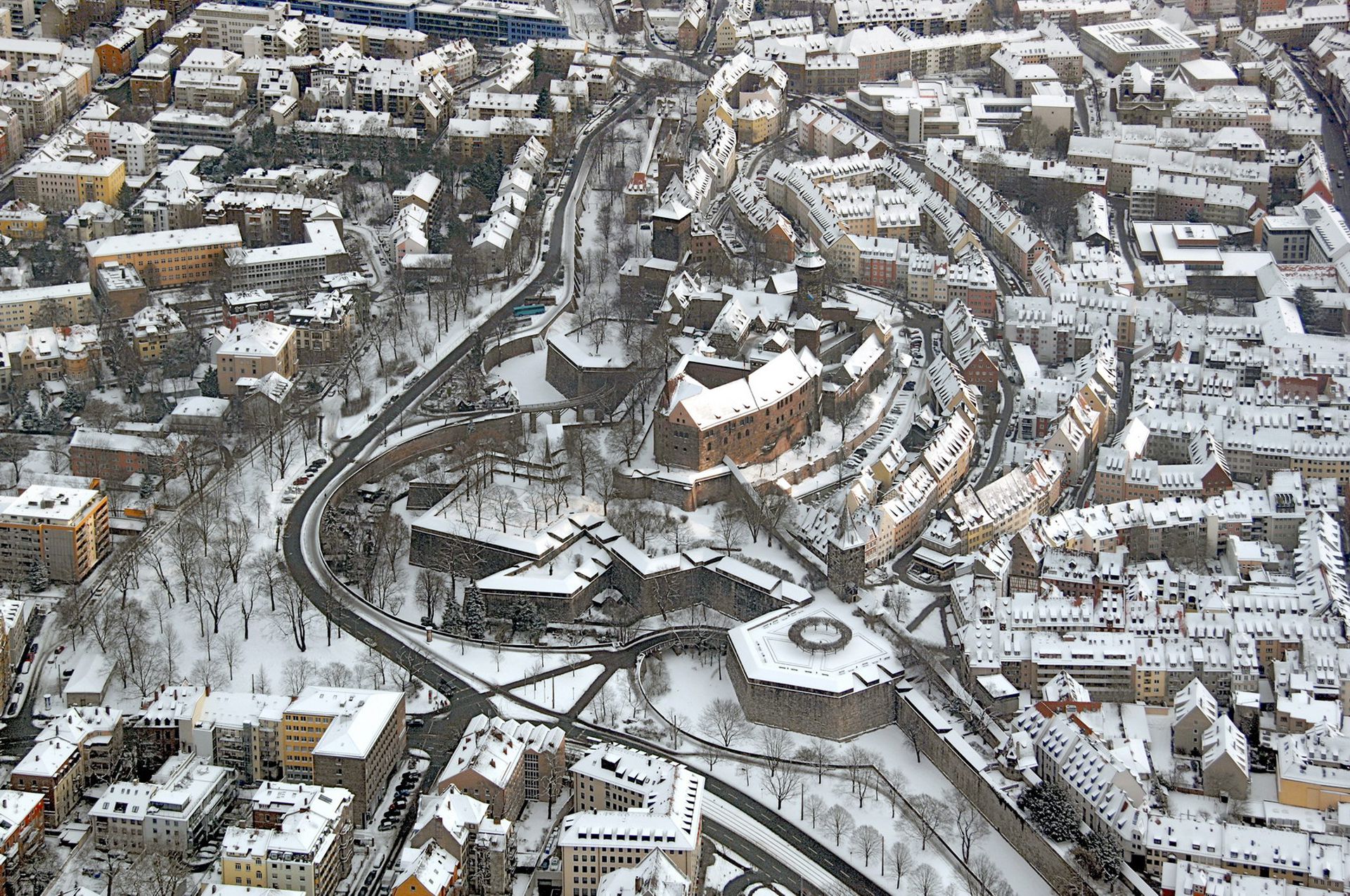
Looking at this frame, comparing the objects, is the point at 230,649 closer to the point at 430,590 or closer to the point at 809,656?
the point at 430,590

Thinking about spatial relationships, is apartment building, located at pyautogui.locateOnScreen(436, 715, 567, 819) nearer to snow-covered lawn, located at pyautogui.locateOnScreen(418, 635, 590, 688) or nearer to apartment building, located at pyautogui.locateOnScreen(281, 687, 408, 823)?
apartment building, located at pyautogui.locateOnScreen(281, 687, 408, 823)

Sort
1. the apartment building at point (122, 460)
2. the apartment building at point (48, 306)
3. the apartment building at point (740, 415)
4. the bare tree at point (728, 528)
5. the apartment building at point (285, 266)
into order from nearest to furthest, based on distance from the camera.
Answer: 1. the bare tree at point (728, 528)
2. the apartment building at point (740, 415)
3. the apartment building at point (122, 460)
4. the apartment building at point (48, 306)
5. the apartment building at point (285, 266)

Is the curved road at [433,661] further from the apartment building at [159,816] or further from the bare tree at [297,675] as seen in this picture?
the apartment building at [159,816]

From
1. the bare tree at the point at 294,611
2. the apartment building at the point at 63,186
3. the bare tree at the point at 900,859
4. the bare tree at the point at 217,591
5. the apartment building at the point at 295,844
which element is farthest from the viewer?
the apartment building at the point at 63,186

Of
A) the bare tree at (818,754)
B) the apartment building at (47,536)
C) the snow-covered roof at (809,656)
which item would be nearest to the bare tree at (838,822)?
the bare tree at (818,754)

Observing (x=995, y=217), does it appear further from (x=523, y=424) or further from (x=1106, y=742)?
(x=1106, y=742)

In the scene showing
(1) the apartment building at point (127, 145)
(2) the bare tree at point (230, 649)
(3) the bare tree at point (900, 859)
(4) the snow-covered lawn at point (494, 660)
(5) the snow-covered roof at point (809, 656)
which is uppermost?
(1) the apartment building at point (127, 145)
